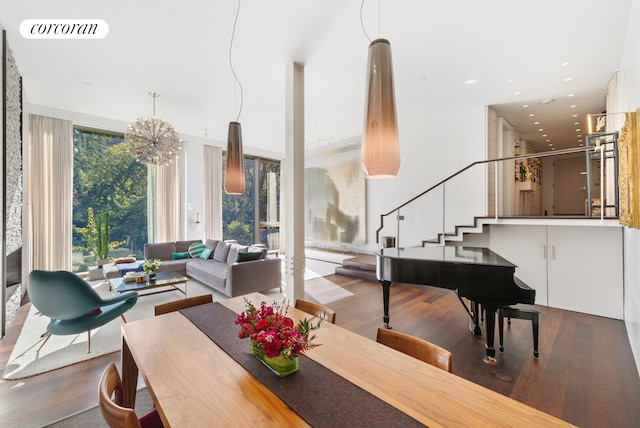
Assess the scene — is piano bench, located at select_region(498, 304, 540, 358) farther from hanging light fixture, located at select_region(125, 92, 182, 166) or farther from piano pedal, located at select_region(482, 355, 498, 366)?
hanging light fixture, located at select_region(125, 92, 182, 166)

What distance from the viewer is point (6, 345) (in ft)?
10.2

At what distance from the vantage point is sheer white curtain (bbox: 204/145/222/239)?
25.4 ft

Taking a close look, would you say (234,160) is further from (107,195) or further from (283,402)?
(107,195)

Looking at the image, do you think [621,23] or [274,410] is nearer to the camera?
[274,410]

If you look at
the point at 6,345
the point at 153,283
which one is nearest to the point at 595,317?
the point at 153,283

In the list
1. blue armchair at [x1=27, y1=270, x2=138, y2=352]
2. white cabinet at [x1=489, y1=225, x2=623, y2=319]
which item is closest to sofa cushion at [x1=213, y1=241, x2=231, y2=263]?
blue armchair at [x1=27, y1=270, x2=138, y2=352]

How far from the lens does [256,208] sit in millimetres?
8969

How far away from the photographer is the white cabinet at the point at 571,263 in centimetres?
385

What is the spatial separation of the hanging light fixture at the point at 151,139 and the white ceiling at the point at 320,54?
0.52 metres

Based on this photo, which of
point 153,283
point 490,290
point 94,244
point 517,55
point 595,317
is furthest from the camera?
point 94,244

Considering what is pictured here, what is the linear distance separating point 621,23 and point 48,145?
29.0 ft

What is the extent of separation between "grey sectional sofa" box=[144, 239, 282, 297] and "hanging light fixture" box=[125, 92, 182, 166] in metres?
2.16

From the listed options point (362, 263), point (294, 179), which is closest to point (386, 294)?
point (294, 179)

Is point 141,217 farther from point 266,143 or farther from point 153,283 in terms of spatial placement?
point 266,143
